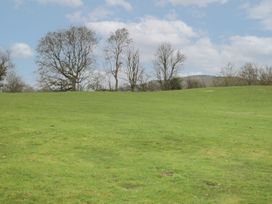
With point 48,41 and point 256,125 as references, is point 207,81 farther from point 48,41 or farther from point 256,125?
point 256,125

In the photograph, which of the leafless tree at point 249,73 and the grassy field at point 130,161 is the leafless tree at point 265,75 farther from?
the grassy field at point 130,161

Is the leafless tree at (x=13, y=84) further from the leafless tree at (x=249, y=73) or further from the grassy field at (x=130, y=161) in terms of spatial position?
the grassy field at (x=130, y=161)

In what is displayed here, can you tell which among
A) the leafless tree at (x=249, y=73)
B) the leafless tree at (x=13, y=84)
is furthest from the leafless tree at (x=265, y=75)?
the leafless tree at (x=13, y=84)

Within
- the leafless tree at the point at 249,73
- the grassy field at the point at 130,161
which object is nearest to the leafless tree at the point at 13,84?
the leafless tree at the point at 249,73

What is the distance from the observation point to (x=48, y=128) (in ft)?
60.6

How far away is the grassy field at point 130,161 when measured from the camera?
32.8ft

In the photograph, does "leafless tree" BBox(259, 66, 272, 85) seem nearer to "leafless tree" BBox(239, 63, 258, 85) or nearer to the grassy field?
"leafless tree" BBox(239, 63, 258, 85)

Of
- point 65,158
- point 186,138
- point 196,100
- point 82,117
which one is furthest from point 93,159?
point 196,100

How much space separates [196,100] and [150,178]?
3234 cm

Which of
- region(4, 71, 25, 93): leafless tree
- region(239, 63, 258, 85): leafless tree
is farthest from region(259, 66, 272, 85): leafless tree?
region(4, 71, 25, 93): leafless tree

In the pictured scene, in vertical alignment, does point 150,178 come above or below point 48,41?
below

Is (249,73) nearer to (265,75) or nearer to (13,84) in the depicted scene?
(265,75)

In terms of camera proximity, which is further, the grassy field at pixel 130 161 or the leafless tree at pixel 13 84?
the leafless tree at pixel 13 84

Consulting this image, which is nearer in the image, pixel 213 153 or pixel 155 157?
pixel 155 157
